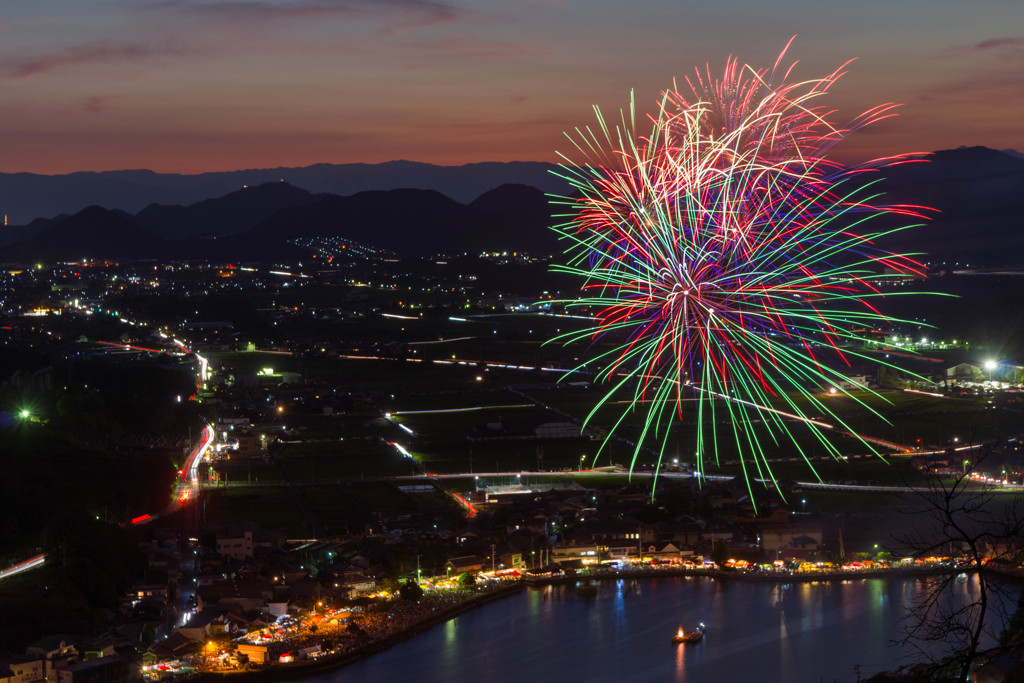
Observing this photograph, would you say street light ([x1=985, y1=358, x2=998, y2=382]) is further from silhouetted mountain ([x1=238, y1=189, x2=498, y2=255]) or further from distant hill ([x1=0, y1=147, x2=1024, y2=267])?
silhouetted mountain ([x1=238, y1=189, x2=498, y2=255])

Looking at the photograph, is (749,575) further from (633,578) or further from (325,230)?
(325,230)

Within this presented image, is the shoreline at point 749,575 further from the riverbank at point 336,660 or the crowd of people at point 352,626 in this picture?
the riverbank at point 336,660

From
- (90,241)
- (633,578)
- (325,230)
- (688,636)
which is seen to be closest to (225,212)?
(325,230)

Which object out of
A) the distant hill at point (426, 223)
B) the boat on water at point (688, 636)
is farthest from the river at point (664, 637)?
the distant hill at point (426, 223)

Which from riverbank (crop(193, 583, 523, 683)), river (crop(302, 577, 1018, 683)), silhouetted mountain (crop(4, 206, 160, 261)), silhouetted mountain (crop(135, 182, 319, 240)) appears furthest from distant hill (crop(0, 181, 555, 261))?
riverbank (crop(193, 583, 523, 683))

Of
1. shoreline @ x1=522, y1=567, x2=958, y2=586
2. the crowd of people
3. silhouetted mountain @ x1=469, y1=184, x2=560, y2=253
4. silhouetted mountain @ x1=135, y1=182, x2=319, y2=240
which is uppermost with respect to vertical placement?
silhouetted mountain @ x1=135, y1=182, x2=319, y2=240

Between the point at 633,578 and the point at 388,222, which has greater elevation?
the point at 388,222
